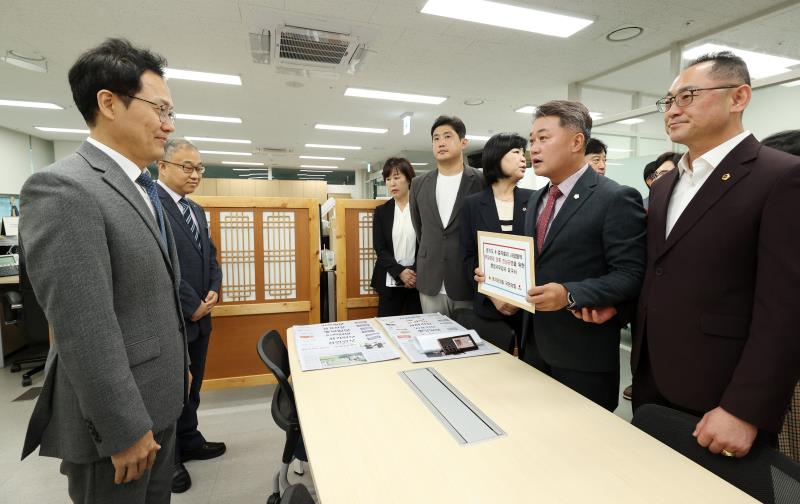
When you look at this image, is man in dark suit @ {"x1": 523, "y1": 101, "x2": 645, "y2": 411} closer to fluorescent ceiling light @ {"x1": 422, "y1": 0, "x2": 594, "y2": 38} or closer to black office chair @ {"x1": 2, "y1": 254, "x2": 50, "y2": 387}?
fluorescent ceiling light @ {"x1": 422, "y1": 0, "x2": 594, "y2": 38}

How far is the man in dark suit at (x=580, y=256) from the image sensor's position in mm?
1348

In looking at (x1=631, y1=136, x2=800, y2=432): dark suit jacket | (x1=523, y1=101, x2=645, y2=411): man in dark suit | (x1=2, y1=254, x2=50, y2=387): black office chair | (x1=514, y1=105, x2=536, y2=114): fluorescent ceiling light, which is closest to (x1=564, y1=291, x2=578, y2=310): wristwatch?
(x1=523, y1=101, x2=645, y2=411): man in dark suit

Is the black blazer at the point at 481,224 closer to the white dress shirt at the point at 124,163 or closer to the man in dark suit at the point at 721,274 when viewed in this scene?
the man in dark suit at the point at 721,274

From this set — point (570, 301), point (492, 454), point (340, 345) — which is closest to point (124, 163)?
point (340, 345)

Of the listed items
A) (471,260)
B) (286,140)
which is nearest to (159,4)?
(471,260)

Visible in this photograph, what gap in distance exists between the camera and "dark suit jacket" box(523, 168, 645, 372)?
135 cm

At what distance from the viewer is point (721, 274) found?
111 centimetres

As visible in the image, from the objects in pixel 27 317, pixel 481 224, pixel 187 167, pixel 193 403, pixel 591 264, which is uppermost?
pixel 187 167

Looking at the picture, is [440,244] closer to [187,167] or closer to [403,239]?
[403,239]

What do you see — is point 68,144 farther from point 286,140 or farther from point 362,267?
point 362,267

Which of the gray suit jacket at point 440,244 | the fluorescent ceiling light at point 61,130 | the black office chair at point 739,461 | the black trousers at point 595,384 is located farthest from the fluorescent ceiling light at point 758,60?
the fluorescent ceiling light at point 61,130

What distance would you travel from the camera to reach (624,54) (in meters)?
Result: 4.45

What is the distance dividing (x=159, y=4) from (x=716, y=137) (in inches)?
161

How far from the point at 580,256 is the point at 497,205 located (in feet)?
2.53
